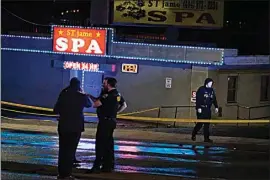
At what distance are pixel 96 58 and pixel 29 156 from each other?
464 inches

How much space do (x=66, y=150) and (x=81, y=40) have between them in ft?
44.6

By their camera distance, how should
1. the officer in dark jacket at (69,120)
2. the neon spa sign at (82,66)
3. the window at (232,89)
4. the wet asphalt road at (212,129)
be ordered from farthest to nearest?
the window at (232,89) → the neon spa sign at (82,66) → the wet asphalt road at (212,129) → the officer in dark jacket at (69,120)

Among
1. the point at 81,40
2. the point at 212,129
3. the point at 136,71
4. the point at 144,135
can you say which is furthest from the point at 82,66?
the point at 144,135

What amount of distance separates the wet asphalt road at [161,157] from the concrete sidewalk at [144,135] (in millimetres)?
614

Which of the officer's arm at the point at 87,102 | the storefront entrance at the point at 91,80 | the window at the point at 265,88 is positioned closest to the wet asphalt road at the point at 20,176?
the officer's arm at the point at 87,102

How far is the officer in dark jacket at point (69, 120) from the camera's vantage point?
9172mm

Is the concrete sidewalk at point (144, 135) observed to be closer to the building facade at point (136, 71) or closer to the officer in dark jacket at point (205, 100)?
the officer in dark jacket at point (205, 100)

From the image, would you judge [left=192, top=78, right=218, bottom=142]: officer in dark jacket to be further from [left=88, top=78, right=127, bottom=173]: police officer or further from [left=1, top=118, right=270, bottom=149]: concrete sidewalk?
[left=88, top=78, right=127, bottom=173]: police officer

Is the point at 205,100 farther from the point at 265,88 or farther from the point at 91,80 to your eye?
the point at 265,88

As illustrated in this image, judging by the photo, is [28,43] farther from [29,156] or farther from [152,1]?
[29,156]

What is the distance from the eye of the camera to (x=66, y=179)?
362 inches

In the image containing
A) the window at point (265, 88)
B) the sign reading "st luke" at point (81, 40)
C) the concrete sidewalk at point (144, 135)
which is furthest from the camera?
the window at point (265, 88)

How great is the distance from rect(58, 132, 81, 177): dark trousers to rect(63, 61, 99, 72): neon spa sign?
45.7 ft

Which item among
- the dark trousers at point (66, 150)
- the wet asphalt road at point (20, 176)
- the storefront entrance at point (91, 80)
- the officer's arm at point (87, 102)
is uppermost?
the officer's arm at point (87, 102)
